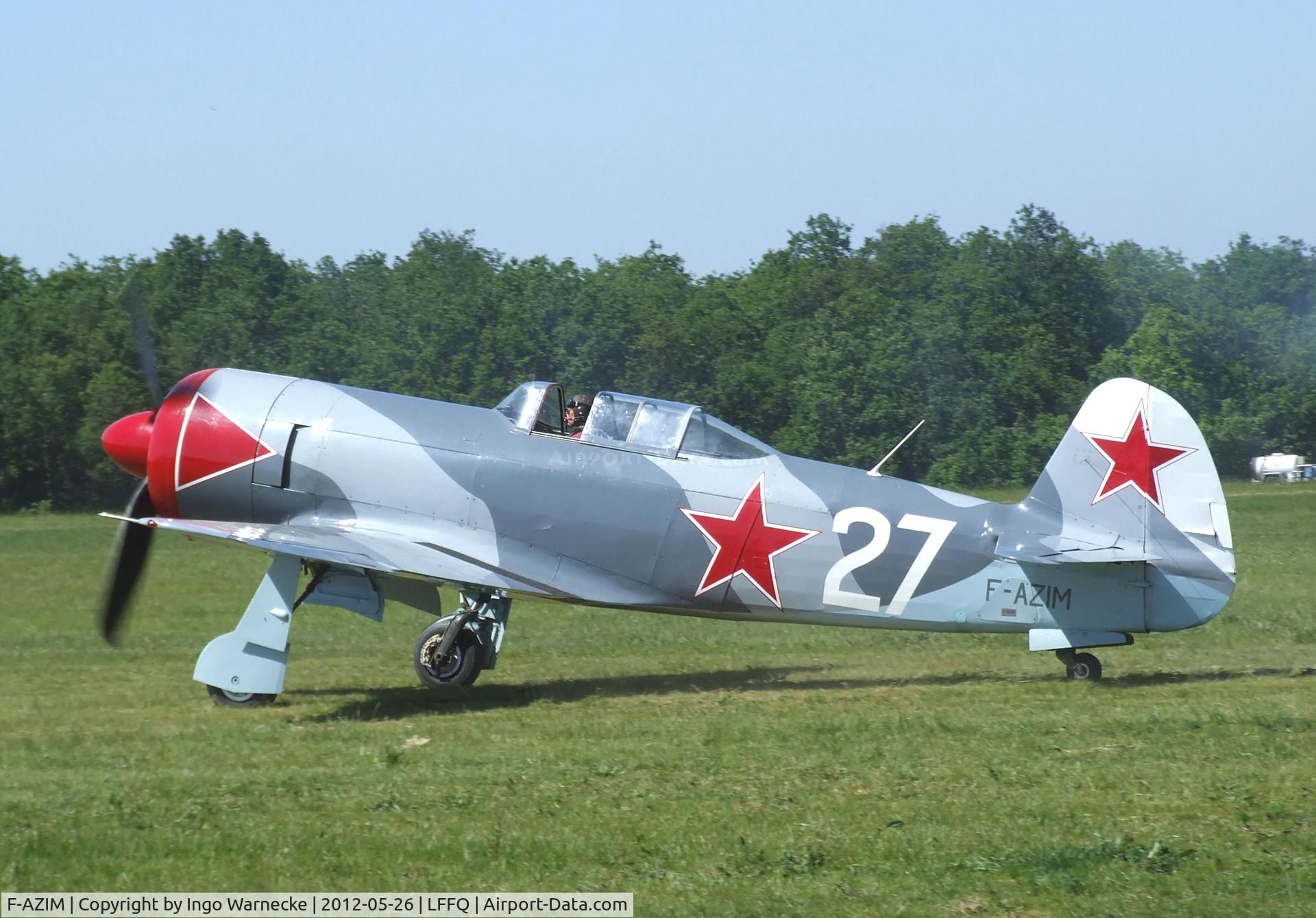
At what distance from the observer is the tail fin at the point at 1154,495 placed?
9.11 m

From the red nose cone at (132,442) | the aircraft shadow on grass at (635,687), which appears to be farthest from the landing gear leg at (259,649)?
the red nose cone at (132,442)

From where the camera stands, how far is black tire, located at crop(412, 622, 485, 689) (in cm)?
922

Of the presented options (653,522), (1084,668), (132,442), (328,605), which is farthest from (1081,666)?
(132,442)

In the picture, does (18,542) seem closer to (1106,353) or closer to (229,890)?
(229,890)

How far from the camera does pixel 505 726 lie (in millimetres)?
8383

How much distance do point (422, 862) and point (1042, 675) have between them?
5.97 meters

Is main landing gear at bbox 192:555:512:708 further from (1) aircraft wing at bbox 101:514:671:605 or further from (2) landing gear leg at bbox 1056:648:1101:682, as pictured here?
(2) landing gear leg at bbox 1056:648:1101:682

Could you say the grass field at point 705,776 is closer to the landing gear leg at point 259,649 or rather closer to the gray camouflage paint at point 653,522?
the landing gear leg at point 259,649

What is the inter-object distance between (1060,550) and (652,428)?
2985mm

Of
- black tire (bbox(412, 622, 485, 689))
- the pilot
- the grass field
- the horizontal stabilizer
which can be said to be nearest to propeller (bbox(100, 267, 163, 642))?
the grass field

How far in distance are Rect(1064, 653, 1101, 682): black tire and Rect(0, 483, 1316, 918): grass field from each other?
0.49 feet

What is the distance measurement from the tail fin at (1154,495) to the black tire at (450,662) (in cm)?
408

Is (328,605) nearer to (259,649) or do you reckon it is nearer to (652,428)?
(259,649)

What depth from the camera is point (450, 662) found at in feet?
30.3
